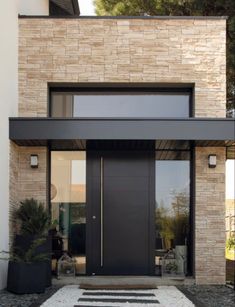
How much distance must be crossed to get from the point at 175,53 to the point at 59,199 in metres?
3.62

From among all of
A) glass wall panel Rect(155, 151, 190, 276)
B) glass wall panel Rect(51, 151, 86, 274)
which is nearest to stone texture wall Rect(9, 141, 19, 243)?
glass wall panel Rect(51, 151, 86, 274)

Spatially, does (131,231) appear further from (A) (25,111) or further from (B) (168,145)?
(A) (25,111)

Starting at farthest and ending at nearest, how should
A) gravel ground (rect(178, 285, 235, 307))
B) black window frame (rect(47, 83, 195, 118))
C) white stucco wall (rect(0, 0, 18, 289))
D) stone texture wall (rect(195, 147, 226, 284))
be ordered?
black window frame (rect(47, 83, 195, 118))
stone texture wall (rect(195, 147, 226, 284))
white stucco wall (rect(0, 0, 18, 289))
gravel ground (rect(178, 285, 235, 307))

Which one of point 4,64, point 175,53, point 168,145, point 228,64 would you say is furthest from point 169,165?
point 228,64

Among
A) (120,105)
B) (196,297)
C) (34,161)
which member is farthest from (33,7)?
(196,297)

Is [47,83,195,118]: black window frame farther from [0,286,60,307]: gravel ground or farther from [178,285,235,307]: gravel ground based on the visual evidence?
[0,286,60,307]: gravel ground

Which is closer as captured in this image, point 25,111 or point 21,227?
point 21,227

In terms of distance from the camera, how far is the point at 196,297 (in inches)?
359

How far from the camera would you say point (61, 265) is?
10766 mm

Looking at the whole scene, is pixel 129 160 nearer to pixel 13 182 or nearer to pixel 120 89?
pixel 120 89

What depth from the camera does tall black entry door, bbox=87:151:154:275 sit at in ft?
35.6

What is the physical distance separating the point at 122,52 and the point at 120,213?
3.11 metres

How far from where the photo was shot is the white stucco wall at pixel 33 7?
11.8 meters

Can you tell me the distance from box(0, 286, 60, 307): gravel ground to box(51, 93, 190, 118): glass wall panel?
3.61 metres
